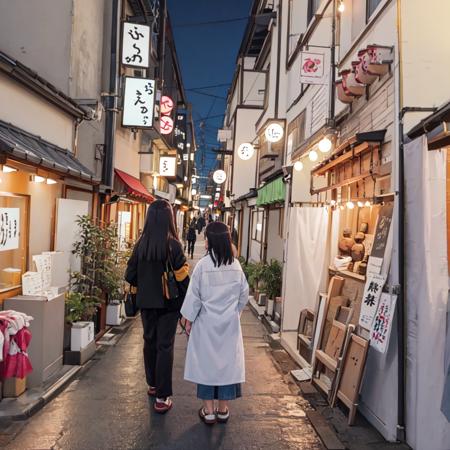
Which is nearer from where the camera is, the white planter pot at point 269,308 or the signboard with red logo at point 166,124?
the white planter pot at point 269,308

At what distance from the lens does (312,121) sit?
1029 cm

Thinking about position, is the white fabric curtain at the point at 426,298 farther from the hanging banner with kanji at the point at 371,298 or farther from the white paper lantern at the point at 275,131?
the white paper lantern at the point at 275,131

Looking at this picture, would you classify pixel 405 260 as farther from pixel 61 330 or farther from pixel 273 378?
pixel 61 330

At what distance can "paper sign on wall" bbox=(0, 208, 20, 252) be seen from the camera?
606 cm

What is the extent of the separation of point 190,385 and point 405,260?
12.8 ft

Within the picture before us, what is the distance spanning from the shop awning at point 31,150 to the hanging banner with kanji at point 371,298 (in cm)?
473

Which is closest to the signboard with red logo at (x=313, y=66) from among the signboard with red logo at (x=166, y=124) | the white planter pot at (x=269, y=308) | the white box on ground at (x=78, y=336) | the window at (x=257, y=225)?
the white planter pot at (x=269, y=308)

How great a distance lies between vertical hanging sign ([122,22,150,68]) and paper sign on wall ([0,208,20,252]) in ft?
22.2

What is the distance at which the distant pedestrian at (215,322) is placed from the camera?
5.34 meters

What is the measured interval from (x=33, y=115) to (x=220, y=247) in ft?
14.9

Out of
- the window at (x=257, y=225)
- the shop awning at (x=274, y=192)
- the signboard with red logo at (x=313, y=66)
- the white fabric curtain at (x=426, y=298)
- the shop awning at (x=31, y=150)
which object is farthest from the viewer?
the window at (x=257, y=225)

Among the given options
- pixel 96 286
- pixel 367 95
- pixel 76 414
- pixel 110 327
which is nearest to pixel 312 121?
pixel 367 95

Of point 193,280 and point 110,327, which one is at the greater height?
point 193,280

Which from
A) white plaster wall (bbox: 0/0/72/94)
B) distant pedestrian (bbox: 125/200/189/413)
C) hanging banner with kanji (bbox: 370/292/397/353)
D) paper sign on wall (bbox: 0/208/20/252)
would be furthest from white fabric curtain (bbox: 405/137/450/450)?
white plaster wall (bbox: 0/0/72/94)
